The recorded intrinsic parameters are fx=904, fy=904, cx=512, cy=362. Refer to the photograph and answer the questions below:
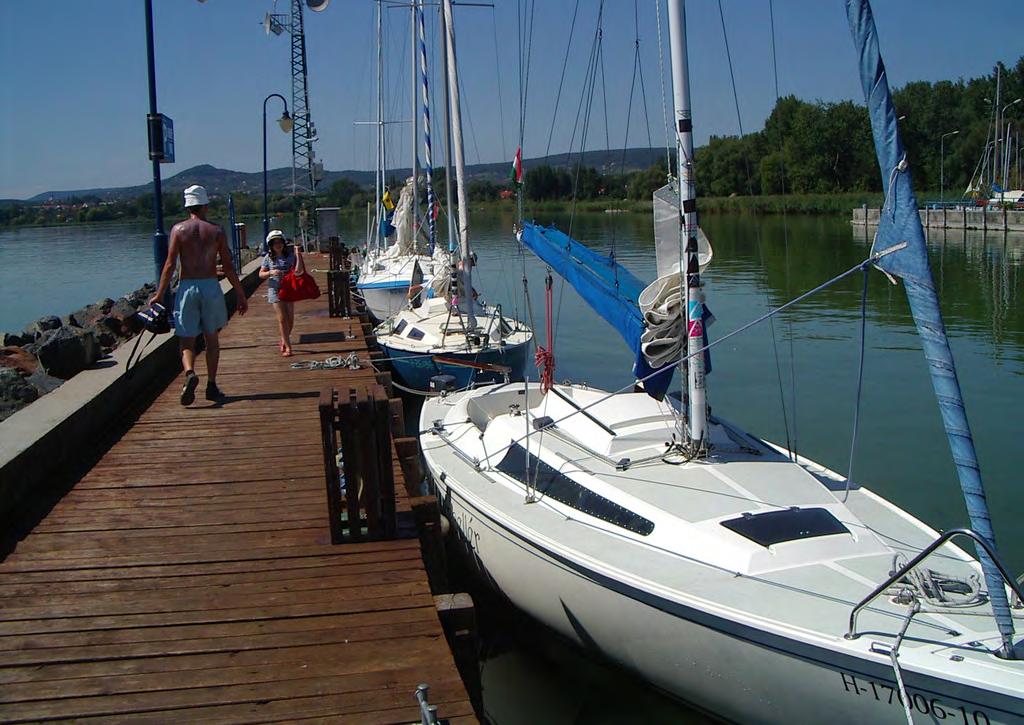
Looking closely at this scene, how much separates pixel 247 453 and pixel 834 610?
5092 mm

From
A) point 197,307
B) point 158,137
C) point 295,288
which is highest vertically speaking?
point 158,137

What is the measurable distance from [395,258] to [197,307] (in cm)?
2006

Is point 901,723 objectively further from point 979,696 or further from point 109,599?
point 109,599

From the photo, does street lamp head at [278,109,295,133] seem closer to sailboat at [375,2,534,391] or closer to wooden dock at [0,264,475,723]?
sailboat at [375,2,534,391]

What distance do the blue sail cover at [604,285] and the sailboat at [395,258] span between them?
1031 centimetres

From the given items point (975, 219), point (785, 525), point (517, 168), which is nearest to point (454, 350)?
point (517, 168)

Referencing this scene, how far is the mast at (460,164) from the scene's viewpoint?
15656 millimetres

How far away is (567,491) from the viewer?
749 centimetres

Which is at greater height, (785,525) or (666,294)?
(666,294)

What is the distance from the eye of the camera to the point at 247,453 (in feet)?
26.5

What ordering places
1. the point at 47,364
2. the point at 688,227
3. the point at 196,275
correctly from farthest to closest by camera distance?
the point at 47,364 < the point at 196,275 < the point at 688,227

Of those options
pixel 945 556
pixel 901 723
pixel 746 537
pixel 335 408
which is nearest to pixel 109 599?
pixel 335 408

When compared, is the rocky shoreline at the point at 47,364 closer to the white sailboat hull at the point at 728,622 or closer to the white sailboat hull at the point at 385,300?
the white sailboat hull at the point at 728,622

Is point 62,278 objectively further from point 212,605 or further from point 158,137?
point 212,605
